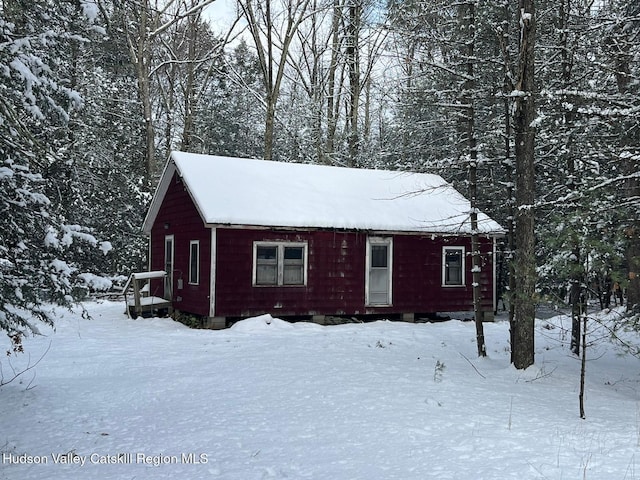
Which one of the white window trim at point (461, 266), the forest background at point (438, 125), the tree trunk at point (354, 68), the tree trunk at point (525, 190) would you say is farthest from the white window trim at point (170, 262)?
the tree trunk at point (354, 68)

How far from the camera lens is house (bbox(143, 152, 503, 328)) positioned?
15.2 m

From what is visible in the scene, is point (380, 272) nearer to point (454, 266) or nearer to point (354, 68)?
point (454, 266)

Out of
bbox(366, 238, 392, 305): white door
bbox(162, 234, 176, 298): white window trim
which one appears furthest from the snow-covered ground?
bbox(162, 234, 176, 298): white window trim

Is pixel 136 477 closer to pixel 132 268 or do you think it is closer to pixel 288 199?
pixel 288 199

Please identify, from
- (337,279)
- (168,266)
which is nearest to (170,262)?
(168,266)

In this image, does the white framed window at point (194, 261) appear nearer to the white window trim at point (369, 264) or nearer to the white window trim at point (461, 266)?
the white window trim at point (369, 264)

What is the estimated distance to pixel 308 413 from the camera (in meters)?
7.05

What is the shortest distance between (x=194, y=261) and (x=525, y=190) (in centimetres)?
983

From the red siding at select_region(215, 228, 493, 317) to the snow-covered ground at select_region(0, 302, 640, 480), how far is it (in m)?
2.90

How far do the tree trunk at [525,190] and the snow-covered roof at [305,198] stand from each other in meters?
4.76

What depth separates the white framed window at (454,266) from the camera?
1816 cm

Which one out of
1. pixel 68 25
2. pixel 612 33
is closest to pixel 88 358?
pixel 68 25

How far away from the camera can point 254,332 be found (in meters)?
14.0

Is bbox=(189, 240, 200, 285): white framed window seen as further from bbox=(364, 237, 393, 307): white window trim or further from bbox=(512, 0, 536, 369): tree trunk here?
bbox=(512, 0, 536, 369): tree trunk
